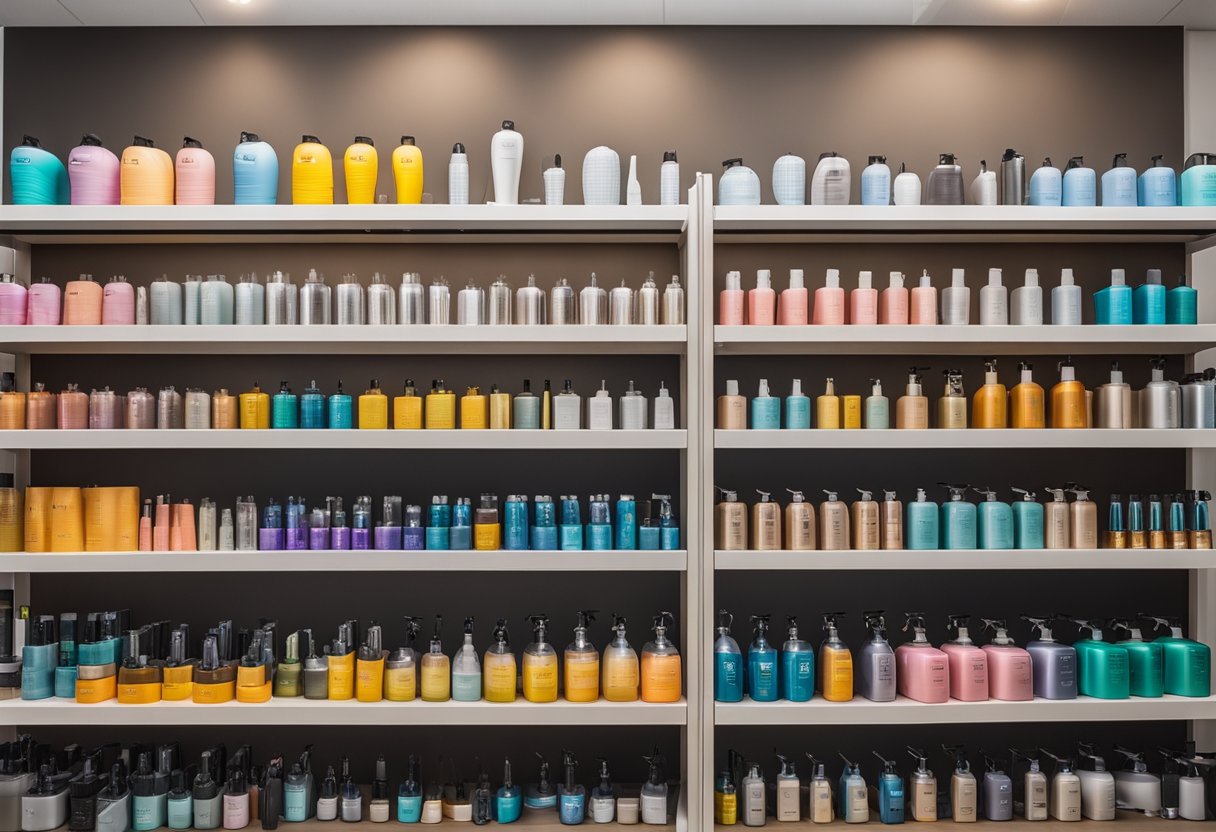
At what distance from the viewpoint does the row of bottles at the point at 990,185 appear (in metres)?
2.52

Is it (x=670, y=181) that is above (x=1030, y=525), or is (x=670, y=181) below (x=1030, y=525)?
above

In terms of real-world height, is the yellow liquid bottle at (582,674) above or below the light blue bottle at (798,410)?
below

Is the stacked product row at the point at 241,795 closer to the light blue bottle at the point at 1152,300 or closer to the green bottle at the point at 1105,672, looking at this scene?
the green bottle at the point at 1105,672

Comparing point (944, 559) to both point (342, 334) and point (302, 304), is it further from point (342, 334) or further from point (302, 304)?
point (302, 304)

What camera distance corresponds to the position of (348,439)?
95.8 inches

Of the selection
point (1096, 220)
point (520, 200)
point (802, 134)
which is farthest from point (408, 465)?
point (1096, 220)

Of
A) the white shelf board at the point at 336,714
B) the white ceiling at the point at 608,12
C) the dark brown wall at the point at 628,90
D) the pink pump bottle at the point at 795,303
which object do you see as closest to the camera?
the white shelf board at the point at 336,714

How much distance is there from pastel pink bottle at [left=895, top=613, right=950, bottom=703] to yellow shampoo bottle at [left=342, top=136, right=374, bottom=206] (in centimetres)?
210

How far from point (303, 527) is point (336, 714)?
55cm

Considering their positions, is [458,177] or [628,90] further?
[628,90]

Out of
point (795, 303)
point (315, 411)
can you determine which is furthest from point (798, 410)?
point (315, 411)

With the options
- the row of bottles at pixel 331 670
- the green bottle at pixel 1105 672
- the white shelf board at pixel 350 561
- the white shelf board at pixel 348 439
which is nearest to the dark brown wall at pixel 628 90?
the white shelf board at pixel 348 439

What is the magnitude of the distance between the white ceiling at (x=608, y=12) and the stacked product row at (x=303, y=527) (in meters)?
1.53

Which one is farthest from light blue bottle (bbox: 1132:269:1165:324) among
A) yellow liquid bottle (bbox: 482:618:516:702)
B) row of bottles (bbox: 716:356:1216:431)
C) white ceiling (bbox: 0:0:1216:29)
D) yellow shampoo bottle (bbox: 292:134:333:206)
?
yellow shampoo bottle (bbox: 292:134:333:206)
